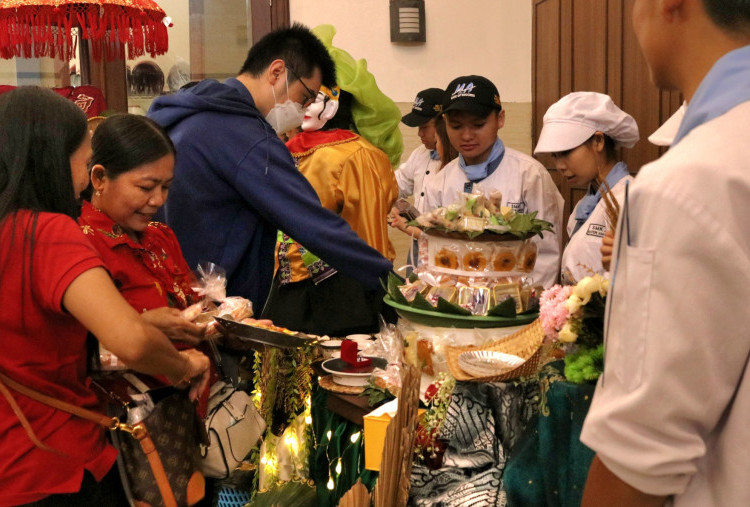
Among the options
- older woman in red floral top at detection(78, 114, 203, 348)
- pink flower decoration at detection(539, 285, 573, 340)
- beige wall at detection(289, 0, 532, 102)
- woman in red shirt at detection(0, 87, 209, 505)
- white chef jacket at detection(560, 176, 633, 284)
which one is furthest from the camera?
beige wall at detection(289, 0, 532, 102)

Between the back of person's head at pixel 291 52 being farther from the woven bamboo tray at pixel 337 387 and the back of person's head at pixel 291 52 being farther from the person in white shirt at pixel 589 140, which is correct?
the woven bamboo tray at pixel 337 387

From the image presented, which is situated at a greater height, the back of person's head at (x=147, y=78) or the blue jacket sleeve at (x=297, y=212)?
the back of person's head at (x=147, y=78)

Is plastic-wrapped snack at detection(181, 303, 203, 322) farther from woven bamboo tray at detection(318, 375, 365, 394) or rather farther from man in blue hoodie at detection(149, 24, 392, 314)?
man in blue hoodie at detection(149, 24, 392, 314)

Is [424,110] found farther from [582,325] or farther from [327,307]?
[582,325]

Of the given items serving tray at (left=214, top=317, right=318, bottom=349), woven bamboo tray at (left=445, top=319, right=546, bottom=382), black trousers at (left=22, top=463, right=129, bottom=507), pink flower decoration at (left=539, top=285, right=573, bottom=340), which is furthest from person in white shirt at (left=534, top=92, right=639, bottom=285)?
black trousers at (left=22, top=463, right=129, bottom=507)

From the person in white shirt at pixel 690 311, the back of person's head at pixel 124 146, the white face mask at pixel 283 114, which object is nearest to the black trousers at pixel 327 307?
the white face mask at pixel 283 114

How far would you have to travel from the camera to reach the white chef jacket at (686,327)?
0.85m

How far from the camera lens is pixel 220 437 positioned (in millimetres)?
2174

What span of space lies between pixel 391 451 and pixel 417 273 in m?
0.76

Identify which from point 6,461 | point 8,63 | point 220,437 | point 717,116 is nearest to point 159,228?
point 220,437

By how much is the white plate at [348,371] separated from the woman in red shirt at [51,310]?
0.69 m

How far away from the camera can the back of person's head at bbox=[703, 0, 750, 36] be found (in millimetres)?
940

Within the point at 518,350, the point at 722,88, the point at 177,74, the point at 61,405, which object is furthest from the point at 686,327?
the point at 177,74

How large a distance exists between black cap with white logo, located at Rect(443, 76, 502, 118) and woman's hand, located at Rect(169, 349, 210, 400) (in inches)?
80.4
